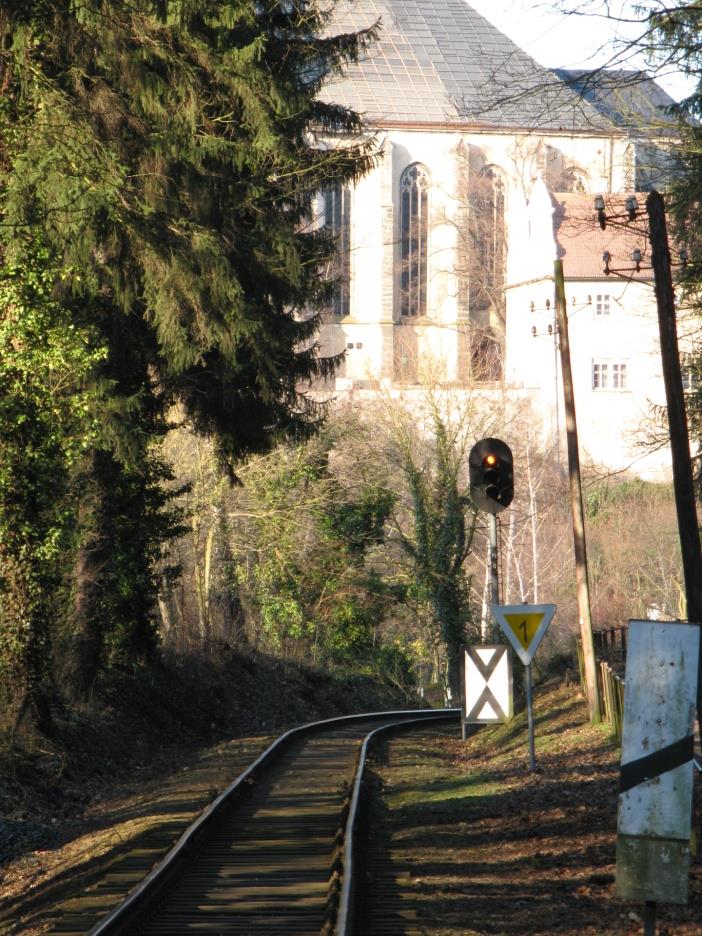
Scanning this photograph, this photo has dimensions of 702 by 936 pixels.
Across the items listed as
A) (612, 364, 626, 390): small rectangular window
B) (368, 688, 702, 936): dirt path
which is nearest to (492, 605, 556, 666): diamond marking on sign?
(368, 688, 702, 936): dirt path

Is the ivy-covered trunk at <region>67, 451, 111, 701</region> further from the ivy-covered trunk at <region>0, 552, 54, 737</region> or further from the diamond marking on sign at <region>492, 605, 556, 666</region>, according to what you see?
the diamond marking on sign at <region>492, 605, 556, 666</region>

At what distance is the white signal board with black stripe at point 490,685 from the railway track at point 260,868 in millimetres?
1532

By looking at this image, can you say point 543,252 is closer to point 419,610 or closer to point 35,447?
point 419,610

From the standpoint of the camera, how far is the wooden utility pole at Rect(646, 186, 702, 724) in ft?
39.8

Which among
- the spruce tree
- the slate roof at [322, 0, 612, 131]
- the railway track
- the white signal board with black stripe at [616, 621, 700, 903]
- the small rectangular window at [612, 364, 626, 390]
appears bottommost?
the railway track

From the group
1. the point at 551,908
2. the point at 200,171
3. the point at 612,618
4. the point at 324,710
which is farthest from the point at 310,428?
the point at 612,618

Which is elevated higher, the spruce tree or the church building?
the church building

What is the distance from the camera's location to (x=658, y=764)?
5895 millimetres

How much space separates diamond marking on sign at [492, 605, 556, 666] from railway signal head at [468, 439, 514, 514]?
3586 mm

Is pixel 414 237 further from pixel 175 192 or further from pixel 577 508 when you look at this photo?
pixel 175 192

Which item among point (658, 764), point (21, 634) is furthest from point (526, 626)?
point (658, 764)

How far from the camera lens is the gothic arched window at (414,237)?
8338 cm

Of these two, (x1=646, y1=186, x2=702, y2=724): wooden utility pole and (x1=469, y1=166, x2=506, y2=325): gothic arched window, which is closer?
(x1=646, y1=186, x2=702, y2=724): wooden utility pole

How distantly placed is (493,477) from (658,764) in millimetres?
12375
